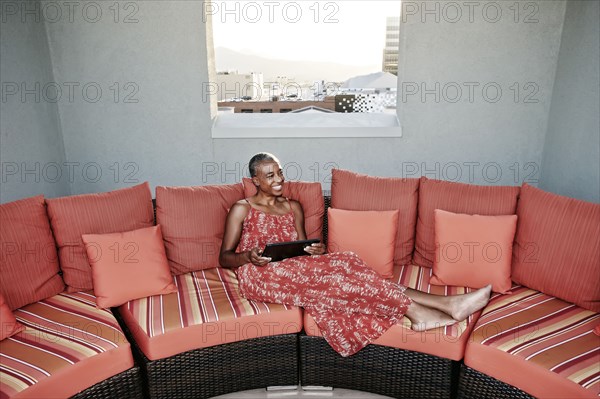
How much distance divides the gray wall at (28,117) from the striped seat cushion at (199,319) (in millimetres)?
1935

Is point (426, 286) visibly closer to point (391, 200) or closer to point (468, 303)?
point (468, 303)

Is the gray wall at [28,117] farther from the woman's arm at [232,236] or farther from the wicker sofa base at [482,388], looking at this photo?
the wicker sofa base at [482,388]

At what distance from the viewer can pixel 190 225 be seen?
249 cm

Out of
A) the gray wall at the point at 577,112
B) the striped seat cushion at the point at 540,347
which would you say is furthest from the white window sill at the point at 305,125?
the striped seat cushion at the point at 540,347

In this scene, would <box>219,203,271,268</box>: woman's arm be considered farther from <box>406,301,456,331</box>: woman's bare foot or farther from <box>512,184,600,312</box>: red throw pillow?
<box>512,184,600,312</box>: red throw pillow

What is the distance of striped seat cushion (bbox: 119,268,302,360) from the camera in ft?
6.47

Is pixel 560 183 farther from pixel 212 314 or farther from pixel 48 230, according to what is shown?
pixel 48 230

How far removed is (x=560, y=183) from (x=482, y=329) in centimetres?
208

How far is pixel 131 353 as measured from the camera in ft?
6.32

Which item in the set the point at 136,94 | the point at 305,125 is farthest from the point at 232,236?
the point at 136,94

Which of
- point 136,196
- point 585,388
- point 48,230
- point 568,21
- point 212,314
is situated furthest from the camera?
point 568,21

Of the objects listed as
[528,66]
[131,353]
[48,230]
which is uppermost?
[528,66]

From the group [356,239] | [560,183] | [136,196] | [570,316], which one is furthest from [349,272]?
[560,183]

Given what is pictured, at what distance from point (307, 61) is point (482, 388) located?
338cm
